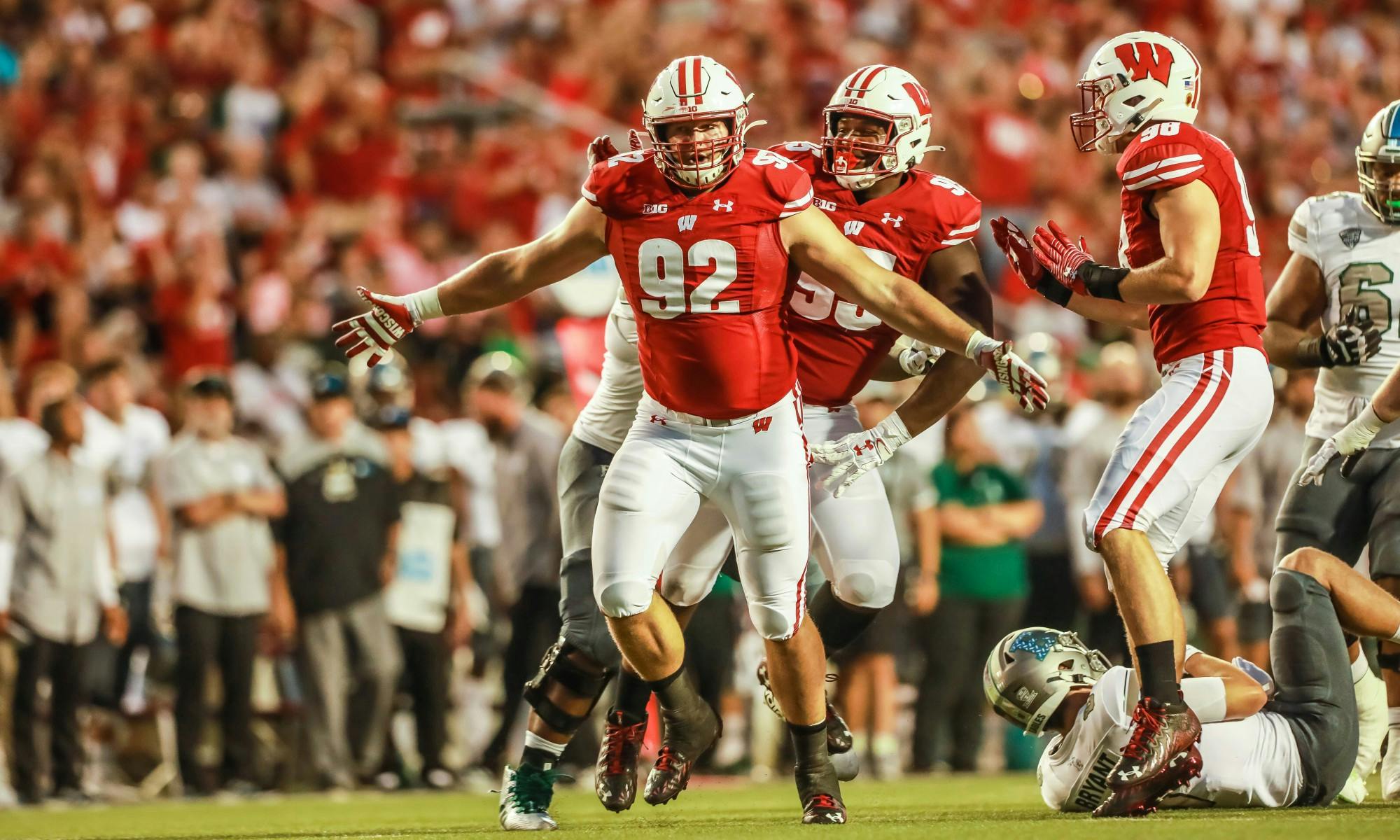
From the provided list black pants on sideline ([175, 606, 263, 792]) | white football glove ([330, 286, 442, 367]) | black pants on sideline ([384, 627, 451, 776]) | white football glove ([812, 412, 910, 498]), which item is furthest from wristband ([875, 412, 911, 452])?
black pants on sideline ([175, 606, 263, 792])

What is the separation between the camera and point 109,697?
10352mm

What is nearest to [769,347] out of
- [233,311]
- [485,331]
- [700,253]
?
[700,253]

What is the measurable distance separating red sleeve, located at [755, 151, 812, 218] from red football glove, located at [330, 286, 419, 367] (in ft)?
4.32

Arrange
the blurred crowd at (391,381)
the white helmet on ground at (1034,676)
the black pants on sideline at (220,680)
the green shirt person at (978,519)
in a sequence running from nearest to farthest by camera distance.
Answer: the white helmet on ground at (1034,676), the black pants on sideline at (220,680), the blurred crowd at (391,381), the green shirt person at (978,519)

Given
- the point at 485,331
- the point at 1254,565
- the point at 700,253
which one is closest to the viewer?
the point at 700,253

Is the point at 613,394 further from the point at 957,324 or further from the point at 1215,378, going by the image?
the point at 1215,378

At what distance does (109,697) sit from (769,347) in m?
5.55

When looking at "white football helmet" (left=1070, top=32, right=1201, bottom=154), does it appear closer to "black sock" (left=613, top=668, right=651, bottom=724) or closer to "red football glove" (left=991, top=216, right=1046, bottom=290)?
"red football glove" (left=991, top=216, right=1046, bottom=290)

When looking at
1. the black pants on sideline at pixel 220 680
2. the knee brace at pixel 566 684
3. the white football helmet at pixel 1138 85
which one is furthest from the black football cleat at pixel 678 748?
the black pants on sideline at pixel 220 680

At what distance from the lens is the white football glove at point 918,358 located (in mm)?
7070

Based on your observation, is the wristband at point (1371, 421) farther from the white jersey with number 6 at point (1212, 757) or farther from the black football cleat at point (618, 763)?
the black football cleat at point (618, 763)

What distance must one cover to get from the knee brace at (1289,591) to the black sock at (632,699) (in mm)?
2154

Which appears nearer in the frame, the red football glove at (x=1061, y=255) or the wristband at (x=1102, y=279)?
the wristband at (x=1102, y=279)

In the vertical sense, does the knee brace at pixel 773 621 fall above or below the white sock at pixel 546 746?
above
